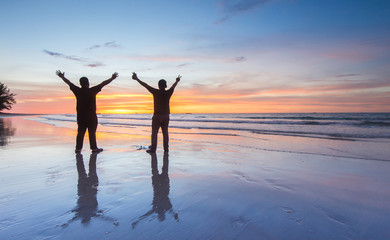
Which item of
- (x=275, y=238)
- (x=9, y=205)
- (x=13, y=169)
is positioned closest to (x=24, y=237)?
(x=9, y=205)

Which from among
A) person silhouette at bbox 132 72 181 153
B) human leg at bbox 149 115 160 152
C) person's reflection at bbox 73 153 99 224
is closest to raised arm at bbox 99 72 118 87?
person silhouette at bbox 132 72 181 153

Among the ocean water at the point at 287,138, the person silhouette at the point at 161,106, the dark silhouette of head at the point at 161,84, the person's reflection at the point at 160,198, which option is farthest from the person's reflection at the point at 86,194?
the ocean water at the point at 287,138

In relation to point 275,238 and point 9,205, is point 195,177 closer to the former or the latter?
point 275,238

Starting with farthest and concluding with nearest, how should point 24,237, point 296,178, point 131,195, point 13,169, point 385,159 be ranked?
point 385,159 < point 13,169 < point 296,178 < point 131,195 < point 24,237

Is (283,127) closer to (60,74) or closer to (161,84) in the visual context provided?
(161,84)

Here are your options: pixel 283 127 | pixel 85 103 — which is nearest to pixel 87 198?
pixel 85 103

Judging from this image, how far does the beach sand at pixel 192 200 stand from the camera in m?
1.95

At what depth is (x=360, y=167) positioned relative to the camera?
4621 millimetres

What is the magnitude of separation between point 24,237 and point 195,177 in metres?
2.43

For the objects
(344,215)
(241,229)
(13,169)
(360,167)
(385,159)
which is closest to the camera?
(241,229)

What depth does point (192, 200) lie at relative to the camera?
8.79ft

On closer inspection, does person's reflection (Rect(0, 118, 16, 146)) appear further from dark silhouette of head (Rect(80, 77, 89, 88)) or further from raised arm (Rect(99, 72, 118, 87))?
raised arm (Rect(99, 72, 118, 87))

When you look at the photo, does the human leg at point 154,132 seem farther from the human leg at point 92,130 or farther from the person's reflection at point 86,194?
the person's reflection at point 86,194

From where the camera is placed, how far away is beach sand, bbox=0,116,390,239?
6.38 feet
